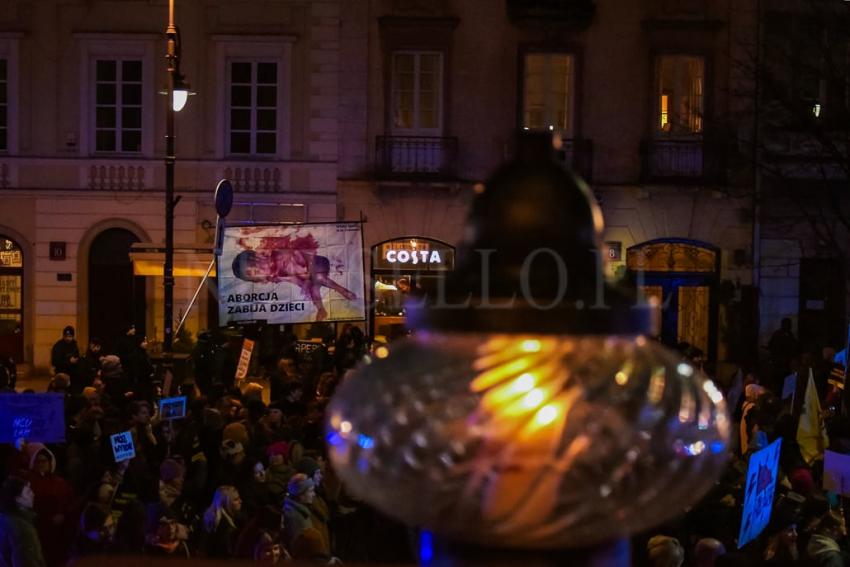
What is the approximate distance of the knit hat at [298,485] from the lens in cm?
729

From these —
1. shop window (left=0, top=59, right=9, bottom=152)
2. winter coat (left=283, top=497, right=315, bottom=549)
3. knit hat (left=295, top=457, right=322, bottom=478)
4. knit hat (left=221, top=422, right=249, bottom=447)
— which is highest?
shop window (left=0, top=59, right=9, bottom=152)

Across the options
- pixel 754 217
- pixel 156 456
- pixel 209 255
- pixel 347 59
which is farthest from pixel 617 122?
pixel 156 456

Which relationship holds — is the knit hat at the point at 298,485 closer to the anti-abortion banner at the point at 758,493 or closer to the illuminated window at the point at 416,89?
the anti-abortion banner at the point at 758,493

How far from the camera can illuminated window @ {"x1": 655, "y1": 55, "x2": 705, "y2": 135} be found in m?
23.1

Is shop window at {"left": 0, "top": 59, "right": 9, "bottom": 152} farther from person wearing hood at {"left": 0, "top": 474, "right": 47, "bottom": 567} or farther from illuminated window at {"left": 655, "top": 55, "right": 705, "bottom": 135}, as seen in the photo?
person wearing hood at {"left": 0, "top": 474, "right": 47, "bottom": 567}

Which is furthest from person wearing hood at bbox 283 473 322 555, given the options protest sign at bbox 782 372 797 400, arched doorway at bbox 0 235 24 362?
arched doorway at bbox 0 235 24 362

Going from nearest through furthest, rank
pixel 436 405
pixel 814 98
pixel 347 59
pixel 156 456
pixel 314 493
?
pixel 436 405, pixel 314 493, pixel 156 456, pixel 814 98, pixel 347 59

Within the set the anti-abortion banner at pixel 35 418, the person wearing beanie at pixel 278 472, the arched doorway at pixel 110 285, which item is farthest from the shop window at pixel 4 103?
the person wearing beanie at pixel 278 472

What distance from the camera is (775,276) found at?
23109mm

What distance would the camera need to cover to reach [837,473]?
8.05m

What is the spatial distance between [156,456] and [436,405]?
8.64m

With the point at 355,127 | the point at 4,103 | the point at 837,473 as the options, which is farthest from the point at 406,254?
the point at 837,473

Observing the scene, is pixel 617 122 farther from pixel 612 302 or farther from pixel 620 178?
pixel 612 302

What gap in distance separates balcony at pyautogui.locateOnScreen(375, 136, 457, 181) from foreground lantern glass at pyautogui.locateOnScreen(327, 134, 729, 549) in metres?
21.4
